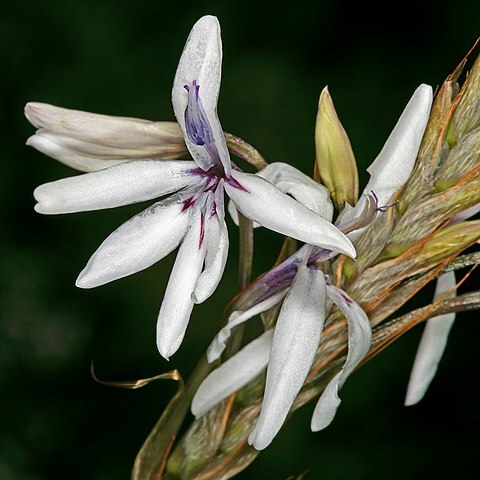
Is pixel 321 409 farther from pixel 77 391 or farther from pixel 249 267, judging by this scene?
pixel 77 391

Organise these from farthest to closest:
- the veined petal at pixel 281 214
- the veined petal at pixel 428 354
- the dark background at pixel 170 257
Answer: the dark background at pixel 170 257
the veined petal at pixel 428 354
the veined petal at pixel 281 214

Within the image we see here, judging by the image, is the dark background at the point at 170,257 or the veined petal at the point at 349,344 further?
the dark background at the point at 170,257

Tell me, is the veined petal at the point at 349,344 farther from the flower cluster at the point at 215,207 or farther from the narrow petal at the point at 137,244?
the narrow petal at the point at 137,244

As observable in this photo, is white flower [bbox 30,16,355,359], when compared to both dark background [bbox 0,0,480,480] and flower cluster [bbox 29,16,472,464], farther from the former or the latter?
dark background [bbox 0,0,480,480]

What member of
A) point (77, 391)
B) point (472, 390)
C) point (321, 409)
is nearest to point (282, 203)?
point (321, 409)

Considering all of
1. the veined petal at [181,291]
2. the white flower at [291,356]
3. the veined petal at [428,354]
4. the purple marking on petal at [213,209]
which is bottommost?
the veined petal at [428,354]

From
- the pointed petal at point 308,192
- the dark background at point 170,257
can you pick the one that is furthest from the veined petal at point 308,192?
the dark background at point 170,257
